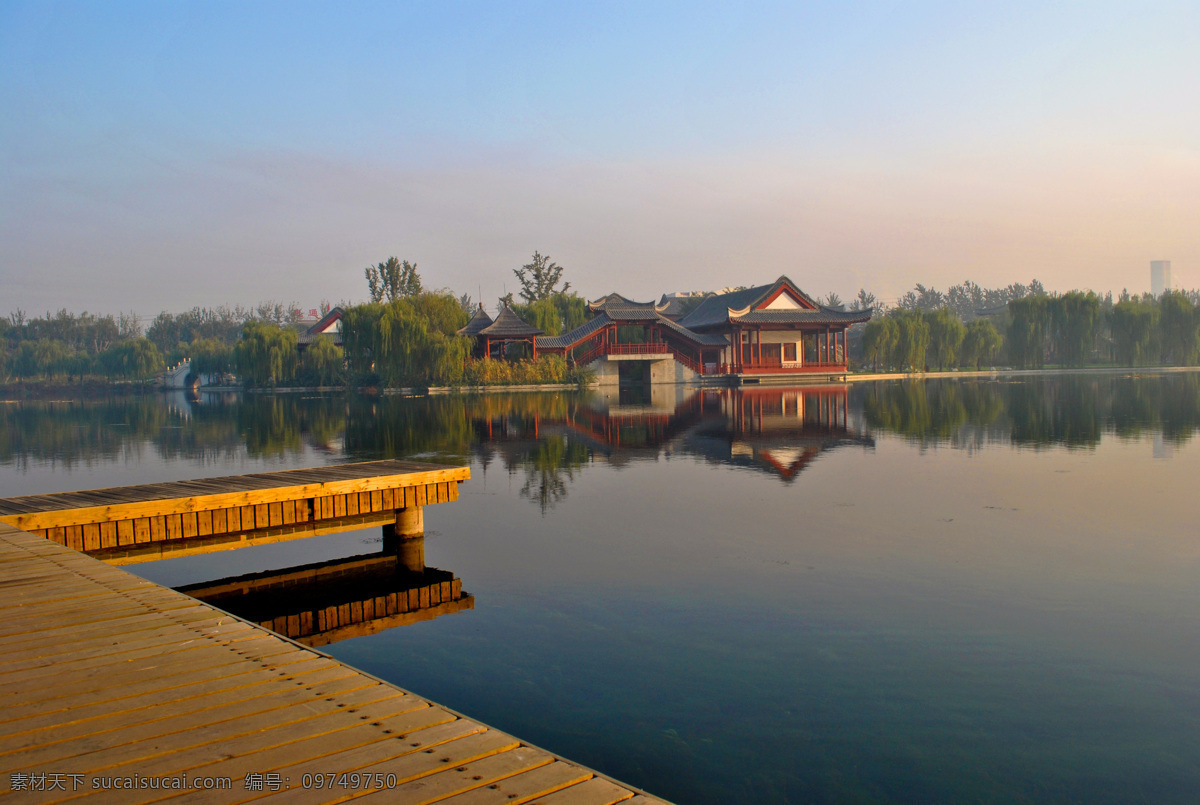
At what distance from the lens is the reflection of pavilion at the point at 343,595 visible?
19.9 feet

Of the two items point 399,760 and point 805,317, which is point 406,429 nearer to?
point 399,760

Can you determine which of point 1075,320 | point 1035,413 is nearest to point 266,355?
point 1035,413

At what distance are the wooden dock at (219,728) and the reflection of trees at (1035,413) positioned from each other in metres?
14.1

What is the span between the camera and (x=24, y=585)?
4.66 meters

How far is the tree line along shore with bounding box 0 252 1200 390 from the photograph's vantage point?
40.1 m

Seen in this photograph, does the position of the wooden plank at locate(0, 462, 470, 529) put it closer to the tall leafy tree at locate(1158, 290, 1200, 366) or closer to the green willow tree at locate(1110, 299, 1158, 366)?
the green willow tree at locate(1110, 299, 1158, 366)

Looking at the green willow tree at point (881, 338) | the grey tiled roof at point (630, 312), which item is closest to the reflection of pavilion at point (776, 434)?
the grey tiled roof at point (630, 312)

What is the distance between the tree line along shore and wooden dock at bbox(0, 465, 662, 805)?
117 ft

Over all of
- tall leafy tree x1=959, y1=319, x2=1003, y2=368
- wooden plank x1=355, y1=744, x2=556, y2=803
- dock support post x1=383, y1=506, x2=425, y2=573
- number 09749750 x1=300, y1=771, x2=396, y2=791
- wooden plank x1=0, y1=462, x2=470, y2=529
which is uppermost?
tall leafy tree x1=959, y1=319, x2=1003, y2=368

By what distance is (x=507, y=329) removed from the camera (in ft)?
140

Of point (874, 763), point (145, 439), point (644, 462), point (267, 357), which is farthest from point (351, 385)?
point (874, 763)

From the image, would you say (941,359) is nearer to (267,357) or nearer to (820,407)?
(820,407)

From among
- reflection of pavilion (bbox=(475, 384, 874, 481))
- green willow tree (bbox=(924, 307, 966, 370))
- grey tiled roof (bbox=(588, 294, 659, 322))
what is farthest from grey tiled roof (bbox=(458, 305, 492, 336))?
green willow tree (bbox=(924, 307, 966, 370))

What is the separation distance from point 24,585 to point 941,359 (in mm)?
55010
